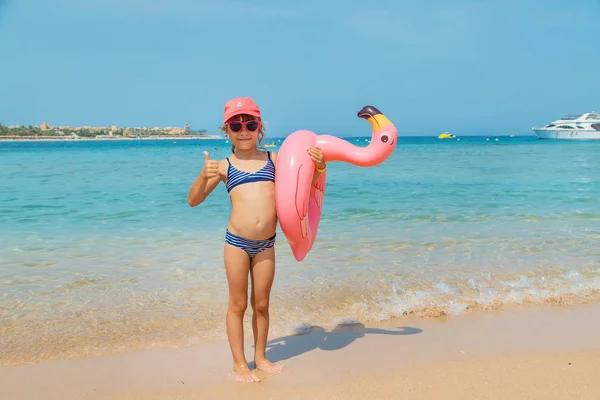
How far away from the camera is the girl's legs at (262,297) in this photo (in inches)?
123

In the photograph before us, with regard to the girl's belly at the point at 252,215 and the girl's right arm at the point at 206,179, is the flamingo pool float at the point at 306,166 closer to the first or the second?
the girl's belly at the point at 252,215

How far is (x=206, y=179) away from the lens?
305 centimetres

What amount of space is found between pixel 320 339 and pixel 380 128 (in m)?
1.46

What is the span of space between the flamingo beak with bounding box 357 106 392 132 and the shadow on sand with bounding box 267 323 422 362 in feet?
4.59

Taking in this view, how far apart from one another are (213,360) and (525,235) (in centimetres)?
530

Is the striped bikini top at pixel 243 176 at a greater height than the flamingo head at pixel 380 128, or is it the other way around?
the flamingo head at pixel 380 128

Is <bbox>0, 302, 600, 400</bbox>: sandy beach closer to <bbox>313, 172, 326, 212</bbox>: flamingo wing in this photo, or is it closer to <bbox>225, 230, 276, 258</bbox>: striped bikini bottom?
<bbox>225, 230, 276, 258</bbox>: striped bikini bottom

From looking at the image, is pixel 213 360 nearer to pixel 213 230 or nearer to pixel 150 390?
pixel 150 390

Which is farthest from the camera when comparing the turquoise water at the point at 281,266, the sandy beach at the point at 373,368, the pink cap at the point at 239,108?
the turquoise water at the point at 281,266

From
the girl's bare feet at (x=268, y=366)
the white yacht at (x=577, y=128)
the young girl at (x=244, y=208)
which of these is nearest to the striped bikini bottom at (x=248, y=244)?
the young girl at (x=244, y=208)

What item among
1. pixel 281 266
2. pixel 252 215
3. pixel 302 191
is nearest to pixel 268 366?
pixel 252 215

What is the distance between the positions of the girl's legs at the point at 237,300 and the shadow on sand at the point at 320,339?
1.06 feet

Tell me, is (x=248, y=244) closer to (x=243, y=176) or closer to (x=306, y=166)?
(x=243, y=176)

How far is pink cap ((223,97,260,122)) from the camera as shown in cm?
303
